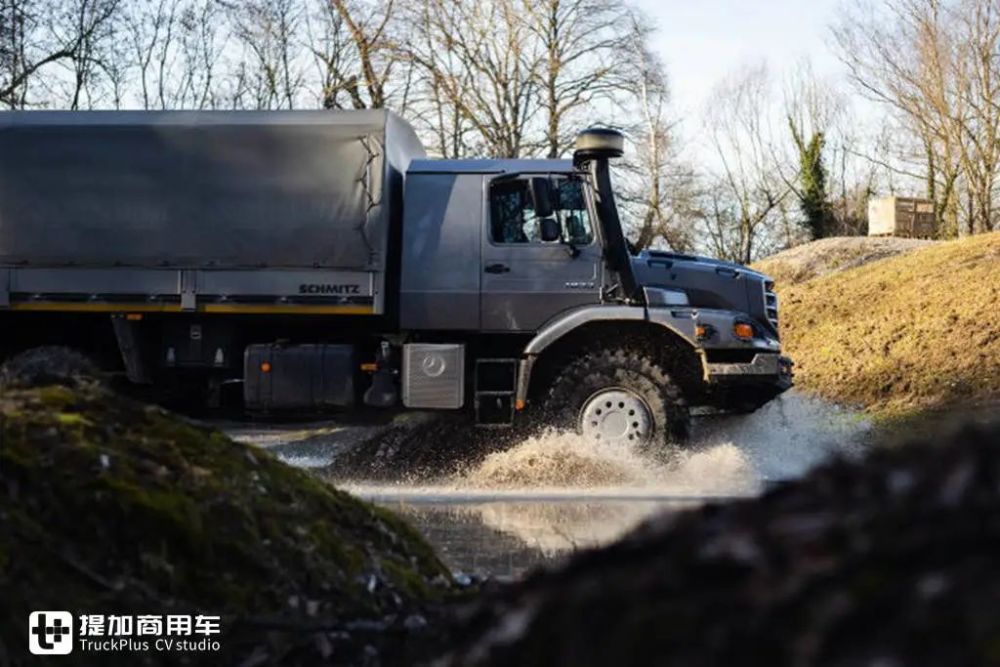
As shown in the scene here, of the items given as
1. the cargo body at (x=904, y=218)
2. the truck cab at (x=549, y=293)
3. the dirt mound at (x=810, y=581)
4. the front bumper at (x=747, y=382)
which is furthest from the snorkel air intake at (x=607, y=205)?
the cargo body at (x=904, y=218)

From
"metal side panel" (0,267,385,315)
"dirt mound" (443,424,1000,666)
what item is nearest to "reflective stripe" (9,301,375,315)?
"metal side panel" (0,267,385,315)

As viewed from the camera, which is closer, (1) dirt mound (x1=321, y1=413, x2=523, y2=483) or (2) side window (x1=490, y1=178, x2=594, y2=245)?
(2) side window (x1=490, y1=178, x2=594, y2=245)

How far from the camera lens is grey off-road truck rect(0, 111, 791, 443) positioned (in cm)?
1252

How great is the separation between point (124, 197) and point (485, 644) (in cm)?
1154

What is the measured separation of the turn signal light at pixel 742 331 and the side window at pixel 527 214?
1.65 m

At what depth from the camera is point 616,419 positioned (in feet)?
40.3

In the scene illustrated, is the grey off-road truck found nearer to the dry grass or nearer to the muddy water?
the muddy water

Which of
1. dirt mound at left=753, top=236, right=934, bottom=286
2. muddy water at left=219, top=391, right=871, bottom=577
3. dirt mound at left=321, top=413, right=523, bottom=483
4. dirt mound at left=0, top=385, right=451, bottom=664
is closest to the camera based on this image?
dirt mound at left=0, top=385, right=451, bottom=664

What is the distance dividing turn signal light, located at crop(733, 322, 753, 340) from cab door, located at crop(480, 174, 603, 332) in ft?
4.47

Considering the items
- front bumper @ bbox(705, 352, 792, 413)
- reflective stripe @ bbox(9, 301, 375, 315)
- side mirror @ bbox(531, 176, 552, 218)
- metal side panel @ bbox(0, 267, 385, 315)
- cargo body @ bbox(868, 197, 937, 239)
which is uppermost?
cargo body @ bbox(868, 197, 937, 239)

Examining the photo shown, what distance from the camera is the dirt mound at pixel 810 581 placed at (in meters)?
1.62

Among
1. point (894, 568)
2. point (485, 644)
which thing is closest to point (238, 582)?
point (485, 644)

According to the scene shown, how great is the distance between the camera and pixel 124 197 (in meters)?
12.9

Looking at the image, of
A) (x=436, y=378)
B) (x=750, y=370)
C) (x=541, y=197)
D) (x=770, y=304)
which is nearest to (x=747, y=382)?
(x=750, y=370)
